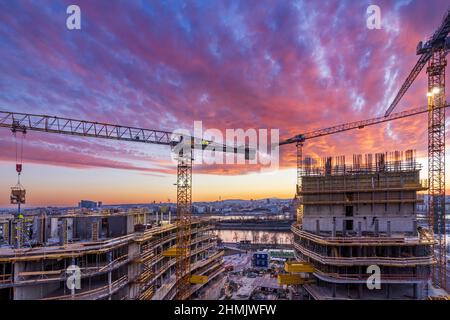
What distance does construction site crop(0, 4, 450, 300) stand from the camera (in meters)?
18.0

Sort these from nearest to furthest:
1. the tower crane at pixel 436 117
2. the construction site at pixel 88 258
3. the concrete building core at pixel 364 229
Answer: the construction site at pixel 88 258
the concrete building core at pixel 364 229
the tower crane at pixel 436 117

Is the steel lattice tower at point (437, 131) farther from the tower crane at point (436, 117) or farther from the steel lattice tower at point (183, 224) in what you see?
the steel lattice tower at point (183, 224)

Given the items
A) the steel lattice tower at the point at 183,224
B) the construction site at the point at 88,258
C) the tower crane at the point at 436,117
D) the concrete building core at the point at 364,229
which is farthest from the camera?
the tower crane at the point at 436,117

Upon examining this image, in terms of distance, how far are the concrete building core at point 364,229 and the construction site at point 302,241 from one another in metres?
0.10

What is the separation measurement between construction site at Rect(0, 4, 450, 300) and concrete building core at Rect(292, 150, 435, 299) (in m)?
0.10

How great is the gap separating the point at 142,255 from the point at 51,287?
8109mm

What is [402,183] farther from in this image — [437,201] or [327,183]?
[437,201]

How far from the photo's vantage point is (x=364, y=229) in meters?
29.4

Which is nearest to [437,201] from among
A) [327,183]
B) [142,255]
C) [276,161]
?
[327,183]

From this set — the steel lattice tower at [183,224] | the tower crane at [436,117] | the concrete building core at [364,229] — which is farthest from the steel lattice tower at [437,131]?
the steel lattice tower at [183,224]

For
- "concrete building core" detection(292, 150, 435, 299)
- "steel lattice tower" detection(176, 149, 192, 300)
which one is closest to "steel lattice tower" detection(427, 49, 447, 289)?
"concrete building core" detection(292, 150, 435, 299)

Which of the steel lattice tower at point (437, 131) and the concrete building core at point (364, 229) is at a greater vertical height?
the steel lattice tower at point (437, 131)

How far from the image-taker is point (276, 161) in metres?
59.5

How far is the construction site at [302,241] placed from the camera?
17984mm
